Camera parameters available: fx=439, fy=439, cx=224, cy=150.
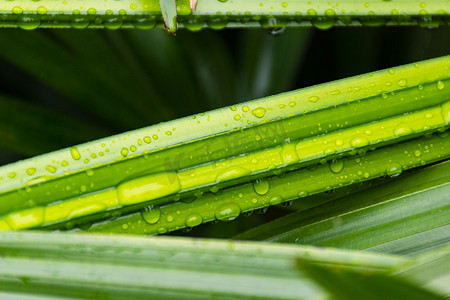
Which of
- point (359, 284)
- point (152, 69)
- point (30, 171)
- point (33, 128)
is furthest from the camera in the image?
point (152, 69)

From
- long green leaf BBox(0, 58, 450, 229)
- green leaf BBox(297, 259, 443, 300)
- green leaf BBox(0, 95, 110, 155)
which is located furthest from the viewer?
green leaf BBox(0, 95, 110, 155)

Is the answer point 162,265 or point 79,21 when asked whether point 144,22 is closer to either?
point 79,21

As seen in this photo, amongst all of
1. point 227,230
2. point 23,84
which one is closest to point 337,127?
point 227,230

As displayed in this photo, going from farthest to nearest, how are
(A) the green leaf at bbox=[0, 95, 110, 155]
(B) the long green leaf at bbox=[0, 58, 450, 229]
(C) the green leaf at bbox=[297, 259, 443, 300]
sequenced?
1. (A) the green leaf at bbox=[0, 95, 110, 155]
2. (B) the long green leaf at bbox=[0, 58, 450, 229]
3. (C) the green leaf at bbox=[297, 259, 443, 300]

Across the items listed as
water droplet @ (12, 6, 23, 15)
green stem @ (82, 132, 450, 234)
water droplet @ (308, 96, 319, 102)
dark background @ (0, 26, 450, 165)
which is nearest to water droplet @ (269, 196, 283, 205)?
green stem @ (82, 132, 450, 234)

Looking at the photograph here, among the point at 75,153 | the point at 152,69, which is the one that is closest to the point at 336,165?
the point at 75,153

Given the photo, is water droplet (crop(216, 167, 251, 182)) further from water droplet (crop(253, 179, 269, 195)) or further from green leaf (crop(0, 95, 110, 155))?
green leaf (crop(0, 95, 110, 155))
